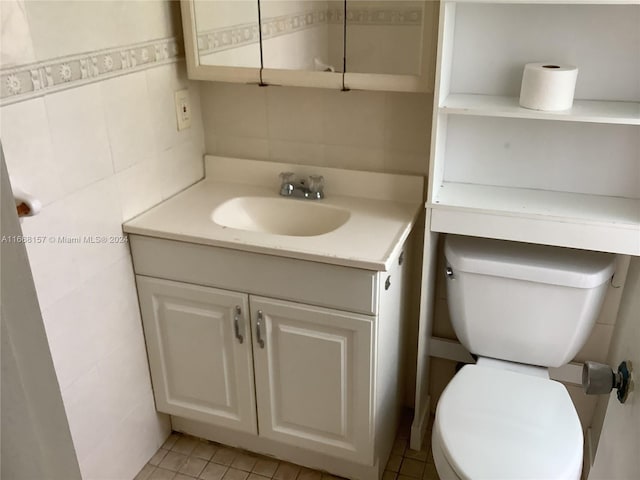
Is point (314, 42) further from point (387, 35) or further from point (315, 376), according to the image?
point (315, 376)

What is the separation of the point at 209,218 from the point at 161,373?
547 mm

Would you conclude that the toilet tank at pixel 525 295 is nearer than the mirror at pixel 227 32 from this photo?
Yes

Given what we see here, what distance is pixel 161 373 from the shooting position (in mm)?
1919

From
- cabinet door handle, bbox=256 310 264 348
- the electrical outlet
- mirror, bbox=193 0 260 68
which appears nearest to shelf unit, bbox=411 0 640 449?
cabinet door handle, bbox=256 310 264 348

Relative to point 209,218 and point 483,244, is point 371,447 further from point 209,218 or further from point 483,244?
point 209,218

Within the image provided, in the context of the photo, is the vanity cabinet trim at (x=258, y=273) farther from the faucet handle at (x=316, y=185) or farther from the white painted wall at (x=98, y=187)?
the faucet handle at (x=316, y=185)

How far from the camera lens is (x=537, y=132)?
1.69 metres

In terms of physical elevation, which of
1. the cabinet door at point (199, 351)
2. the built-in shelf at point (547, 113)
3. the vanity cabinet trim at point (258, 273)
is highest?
the built-in shelf at point (547, 113)

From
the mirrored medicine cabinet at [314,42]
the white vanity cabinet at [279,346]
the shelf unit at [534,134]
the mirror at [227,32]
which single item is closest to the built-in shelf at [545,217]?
the shelf unit at [534,134]

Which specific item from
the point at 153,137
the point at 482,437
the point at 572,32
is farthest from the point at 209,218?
the point at 572,32

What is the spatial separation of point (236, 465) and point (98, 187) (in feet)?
3.34

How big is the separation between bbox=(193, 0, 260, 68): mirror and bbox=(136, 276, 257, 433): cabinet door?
2.29ft

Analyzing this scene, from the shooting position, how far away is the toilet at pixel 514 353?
141 centimetres

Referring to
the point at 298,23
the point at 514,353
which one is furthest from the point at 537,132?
the point at 298,23
